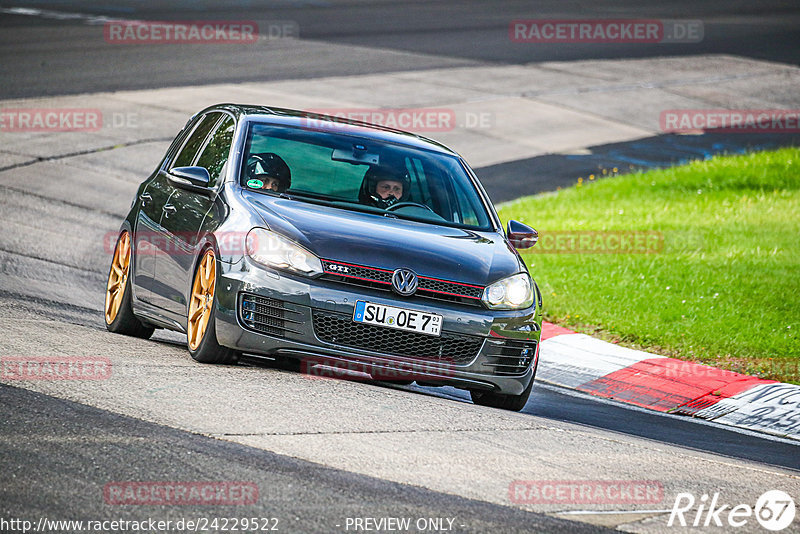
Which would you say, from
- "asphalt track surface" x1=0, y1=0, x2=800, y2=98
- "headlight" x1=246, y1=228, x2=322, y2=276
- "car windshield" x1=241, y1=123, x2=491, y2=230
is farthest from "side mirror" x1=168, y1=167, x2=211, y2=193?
"asphalt track surface" x1=0, y1=0, x2=800, y2=98

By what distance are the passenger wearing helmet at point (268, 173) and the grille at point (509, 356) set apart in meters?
1.81

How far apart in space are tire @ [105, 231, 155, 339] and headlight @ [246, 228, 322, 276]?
1.96 metres

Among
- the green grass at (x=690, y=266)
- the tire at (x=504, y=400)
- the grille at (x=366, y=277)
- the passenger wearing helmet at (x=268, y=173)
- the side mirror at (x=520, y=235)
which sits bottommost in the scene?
the green grass at (x=690, y=266)

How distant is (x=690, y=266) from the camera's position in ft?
43.3

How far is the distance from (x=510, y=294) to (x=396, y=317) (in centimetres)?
85

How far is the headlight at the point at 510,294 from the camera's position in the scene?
738cm

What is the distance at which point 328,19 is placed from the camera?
33.7 meters

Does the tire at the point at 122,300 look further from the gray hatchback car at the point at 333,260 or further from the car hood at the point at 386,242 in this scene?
the car hood at the point at 386,242

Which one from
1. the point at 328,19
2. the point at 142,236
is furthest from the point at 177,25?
the point at 142,236

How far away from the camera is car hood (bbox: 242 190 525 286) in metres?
7.15

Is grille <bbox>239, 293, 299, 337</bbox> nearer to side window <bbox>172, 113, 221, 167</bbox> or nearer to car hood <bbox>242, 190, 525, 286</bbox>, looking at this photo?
car hood <bbox>242, 190, 525, 286</bbox>

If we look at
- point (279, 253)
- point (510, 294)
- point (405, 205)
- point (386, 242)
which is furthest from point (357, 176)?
point (510, 294)

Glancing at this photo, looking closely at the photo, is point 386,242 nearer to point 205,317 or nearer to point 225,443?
point 205,317

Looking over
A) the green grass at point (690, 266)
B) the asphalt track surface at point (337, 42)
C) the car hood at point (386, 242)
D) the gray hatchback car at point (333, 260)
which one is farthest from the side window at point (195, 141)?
the asphalt track surface at point (337, 42)
